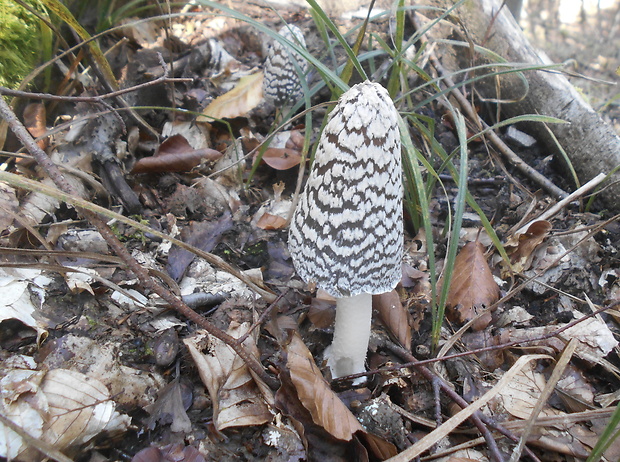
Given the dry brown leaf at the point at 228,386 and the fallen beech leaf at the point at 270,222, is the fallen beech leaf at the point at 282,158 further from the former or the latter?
the dry brown leaf at the point at 228,386

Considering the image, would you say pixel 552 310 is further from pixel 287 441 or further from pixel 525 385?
pixel 287 441

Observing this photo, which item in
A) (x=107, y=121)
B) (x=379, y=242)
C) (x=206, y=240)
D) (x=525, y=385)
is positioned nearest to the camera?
(x=379, y=242)

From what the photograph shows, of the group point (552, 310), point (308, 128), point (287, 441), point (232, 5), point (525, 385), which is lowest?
point (287, 441)

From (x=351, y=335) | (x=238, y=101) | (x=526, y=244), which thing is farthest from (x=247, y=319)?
(x=238, y=101)

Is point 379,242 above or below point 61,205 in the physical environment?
above

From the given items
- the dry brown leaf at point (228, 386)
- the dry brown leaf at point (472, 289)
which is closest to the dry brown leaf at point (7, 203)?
the dry brown leaf at point (228, 386)

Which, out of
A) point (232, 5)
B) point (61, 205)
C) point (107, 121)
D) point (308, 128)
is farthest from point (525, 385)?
point (232, 5)

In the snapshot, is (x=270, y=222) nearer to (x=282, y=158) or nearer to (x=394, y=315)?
(x=282, y=158)

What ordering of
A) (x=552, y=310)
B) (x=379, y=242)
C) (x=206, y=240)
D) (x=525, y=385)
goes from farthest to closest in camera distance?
(x=206, y=240) → (x=552, y=310) → (x=525, y=385) → (x=379, y=242)
